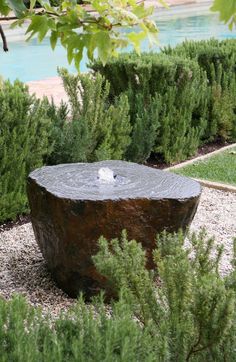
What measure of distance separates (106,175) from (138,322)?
7.61 ft

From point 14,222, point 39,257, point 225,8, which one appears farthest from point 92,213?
point 225,8

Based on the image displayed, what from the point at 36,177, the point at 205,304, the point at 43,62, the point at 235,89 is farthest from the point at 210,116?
the point at 43,62

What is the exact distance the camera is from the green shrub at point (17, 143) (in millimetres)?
6008

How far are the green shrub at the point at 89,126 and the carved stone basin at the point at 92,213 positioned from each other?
182cm

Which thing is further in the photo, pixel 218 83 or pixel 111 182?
pixel 218 83

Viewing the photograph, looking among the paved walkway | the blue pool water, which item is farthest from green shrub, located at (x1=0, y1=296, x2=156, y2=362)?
the blue pool water

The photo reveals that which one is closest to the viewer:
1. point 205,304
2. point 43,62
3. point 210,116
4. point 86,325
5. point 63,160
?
point 86,325

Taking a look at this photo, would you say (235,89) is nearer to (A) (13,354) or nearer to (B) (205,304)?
(B) (205,304)

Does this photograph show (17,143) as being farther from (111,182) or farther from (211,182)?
(211,182)

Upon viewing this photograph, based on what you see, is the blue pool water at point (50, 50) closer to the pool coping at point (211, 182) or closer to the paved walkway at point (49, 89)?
the paved walkway at point (49, 89)

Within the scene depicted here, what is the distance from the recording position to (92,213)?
4.34 metres

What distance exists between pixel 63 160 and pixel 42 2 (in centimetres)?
394

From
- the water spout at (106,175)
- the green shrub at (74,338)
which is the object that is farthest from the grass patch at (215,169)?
the green shrub at (74,338)

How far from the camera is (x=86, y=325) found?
2215 mm
